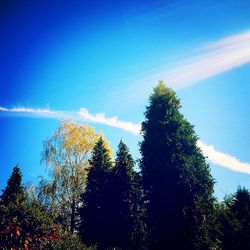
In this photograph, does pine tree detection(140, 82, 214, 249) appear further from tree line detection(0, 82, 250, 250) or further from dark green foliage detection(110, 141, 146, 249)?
dark green foliage detection(110, 141, 146, 249)

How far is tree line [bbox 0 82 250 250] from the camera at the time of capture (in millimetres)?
18578

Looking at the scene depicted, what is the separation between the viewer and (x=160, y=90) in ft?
79.3

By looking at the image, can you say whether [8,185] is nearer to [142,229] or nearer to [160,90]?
[142,229]

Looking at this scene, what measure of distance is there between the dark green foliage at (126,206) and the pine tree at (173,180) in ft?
8.16

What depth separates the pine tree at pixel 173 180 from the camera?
61.2ft

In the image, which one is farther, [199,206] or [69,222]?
[69,222]

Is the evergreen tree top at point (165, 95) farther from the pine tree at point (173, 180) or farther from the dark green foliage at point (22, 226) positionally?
the dark green foliage at point (22, 226)

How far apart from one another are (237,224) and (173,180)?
4873 mm

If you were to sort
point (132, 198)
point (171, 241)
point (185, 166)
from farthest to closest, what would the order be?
point (132, 198) < point (185, 166) < point (171, 241)

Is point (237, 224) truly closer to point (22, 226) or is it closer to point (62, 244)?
point (62, 244)

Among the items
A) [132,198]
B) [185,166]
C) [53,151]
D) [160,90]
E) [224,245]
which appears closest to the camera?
[224,245]

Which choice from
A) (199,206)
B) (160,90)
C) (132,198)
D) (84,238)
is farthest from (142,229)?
(160,90)

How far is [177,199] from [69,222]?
64.0 feet

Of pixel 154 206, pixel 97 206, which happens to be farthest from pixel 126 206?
pixel 154 206
